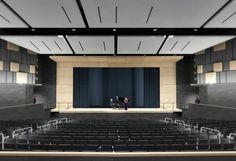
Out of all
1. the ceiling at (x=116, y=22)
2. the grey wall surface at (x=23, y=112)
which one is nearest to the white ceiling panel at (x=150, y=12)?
the ceiling at (x=116, y=22)

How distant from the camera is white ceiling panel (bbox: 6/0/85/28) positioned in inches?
344

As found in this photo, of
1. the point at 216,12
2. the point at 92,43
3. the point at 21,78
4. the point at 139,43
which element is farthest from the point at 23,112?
the point at 216,12

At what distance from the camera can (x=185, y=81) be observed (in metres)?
22.2

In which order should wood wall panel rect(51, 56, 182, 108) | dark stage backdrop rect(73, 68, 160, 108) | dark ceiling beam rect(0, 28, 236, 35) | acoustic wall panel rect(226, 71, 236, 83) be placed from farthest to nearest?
dark stage backdrop rect(73, 68, 160, 108)
wood wall panel rect(51, 56, 182, 108)
acoustic wall panel rect(226, 71, 236, 83)
dark ceiling beam rect(0, 28, 236, 35)

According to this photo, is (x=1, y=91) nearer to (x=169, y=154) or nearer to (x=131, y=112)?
(x=131, y=112)

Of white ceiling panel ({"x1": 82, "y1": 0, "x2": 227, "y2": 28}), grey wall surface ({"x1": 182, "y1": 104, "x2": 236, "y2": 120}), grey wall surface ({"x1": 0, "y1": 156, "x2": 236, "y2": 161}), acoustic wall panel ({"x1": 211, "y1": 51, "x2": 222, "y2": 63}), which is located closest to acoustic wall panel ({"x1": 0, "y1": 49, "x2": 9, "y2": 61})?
white ceiling panel ({"x1": 82, "y1": 0, "x2": 227, "y2": 28})

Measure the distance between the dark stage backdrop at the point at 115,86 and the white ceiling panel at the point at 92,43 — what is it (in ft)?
20.1

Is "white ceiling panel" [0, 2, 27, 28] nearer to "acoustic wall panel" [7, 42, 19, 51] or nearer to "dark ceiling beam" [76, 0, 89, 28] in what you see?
"dark ceiling beam" [76, 0, 89, 28]

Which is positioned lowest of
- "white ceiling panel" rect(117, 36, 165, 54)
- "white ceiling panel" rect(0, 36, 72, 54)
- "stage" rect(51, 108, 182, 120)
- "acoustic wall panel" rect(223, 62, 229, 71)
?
"stage" rect(51, 108, 182, 120)

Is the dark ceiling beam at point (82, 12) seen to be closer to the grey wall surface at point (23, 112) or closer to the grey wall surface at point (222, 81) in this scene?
the grey wall surface at point (23, 112)

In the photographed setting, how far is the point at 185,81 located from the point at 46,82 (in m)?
13.9

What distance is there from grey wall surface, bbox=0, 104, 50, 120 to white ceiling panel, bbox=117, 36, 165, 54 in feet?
26.2

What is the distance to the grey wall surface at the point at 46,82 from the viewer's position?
21688 millimetres

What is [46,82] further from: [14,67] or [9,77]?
[9,77]
